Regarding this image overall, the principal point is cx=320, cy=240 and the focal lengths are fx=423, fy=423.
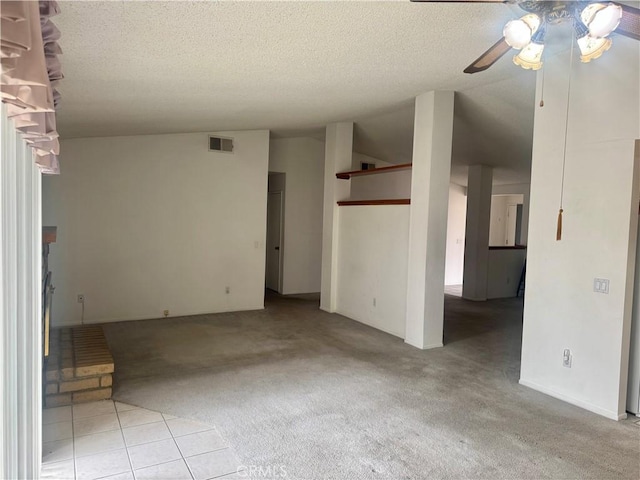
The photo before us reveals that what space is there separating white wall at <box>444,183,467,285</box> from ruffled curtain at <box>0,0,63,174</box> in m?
9.09

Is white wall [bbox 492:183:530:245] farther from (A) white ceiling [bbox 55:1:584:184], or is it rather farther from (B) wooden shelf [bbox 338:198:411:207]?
(B) wooden shelf [bbox 338:198:411:207]

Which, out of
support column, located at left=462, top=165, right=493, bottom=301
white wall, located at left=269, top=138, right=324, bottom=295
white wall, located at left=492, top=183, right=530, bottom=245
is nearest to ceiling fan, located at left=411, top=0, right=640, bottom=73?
white wall, located at left=269, top=138, right=324, bottom=295

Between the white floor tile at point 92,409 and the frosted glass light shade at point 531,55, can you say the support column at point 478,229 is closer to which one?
the frosted glass light shade at point 531,55

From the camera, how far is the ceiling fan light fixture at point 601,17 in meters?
1.82

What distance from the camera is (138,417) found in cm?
288

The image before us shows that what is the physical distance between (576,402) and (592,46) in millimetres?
2556

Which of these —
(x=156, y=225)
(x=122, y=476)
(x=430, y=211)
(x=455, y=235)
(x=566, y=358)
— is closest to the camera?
(x=122, y=476)

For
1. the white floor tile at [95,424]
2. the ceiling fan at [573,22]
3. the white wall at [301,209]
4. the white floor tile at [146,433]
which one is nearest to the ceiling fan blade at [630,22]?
the ceiling fan at [573,22]

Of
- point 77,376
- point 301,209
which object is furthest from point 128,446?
point 301,209

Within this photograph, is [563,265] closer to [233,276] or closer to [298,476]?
[298,476]

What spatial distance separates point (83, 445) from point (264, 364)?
1.71 m

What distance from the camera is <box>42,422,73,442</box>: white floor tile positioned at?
258 cm

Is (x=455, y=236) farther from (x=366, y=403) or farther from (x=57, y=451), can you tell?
(x=57, y=451)

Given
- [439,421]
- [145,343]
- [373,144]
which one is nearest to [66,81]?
[145,343]
